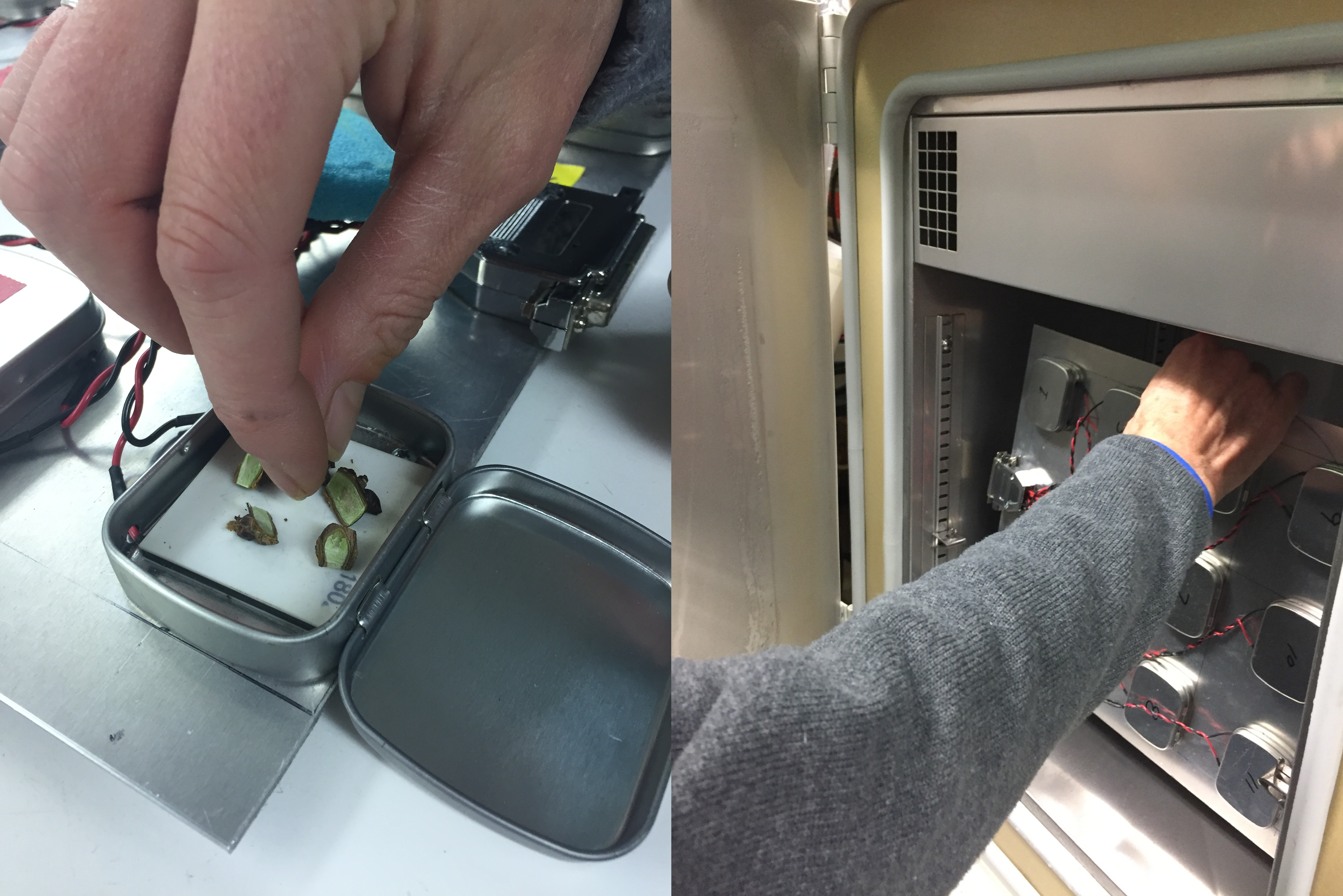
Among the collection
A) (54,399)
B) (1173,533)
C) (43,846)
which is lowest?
(1173,533)

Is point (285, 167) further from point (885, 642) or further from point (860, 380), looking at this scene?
point (860, 380)

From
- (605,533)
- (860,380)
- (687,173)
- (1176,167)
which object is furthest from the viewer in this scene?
(860,380)

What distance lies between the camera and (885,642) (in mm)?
390

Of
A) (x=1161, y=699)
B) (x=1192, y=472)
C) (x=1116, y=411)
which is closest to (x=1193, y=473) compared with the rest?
(x=1192, y=472)

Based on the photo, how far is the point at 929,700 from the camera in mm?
383

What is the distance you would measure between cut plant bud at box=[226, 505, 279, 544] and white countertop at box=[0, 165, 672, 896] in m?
0.06

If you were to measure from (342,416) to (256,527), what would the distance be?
0.06 metres

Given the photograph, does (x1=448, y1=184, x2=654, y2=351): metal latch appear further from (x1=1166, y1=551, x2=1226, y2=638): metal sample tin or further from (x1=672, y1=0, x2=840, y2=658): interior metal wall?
(x1=1166, y1=551, x2=1226, y2=638): metal sample tin

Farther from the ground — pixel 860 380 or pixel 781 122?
pixel 781 122

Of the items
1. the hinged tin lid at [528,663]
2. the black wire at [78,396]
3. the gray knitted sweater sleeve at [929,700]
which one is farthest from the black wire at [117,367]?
the gray knitted sweater sleeve at [929,700]

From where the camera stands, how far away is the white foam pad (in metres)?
0.24

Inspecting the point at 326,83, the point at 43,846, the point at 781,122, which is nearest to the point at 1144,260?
the point at 781,122

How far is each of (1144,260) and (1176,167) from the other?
5cm

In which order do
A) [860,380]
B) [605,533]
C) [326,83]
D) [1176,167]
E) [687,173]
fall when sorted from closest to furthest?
1. [326,83]
2. [605,533]
3. [1176,167]
4. [687,173]
5. [860,380]
